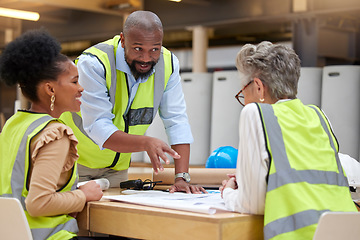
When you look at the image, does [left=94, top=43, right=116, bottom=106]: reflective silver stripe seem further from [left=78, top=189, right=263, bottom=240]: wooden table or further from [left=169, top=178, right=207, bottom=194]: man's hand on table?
[left=78, top=189, right=263, bottom=240]: wooden table

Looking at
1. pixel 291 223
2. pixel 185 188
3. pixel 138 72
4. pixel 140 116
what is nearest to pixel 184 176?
pixel 185 188

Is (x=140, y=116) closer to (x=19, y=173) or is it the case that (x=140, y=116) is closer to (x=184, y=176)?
(x=184, y=176)

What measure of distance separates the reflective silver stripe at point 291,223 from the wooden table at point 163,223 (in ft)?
0.21

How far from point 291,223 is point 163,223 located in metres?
0.37

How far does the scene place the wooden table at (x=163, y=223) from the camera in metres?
1.59

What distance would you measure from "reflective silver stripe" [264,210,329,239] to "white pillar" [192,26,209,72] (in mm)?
5740

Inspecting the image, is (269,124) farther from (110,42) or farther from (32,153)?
(110,42)

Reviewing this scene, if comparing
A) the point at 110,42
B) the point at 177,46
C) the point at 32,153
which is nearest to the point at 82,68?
the point at 110,42

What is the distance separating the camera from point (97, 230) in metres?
1.97

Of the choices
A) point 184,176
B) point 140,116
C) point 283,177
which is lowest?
point 184,176

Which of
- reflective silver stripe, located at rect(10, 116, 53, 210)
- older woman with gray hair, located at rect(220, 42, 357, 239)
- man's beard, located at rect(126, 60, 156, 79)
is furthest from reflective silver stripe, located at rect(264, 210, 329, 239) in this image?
man's beard, located at rect(126, 60, 156, 79)

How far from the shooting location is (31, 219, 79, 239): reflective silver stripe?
6.01 feet

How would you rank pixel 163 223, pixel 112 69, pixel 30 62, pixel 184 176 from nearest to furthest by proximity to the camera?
pixel 163 223 < pixel 30 62 < pixel 184 176 < pixel 112 69

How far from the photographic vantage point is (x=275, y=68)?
6.47 feet
